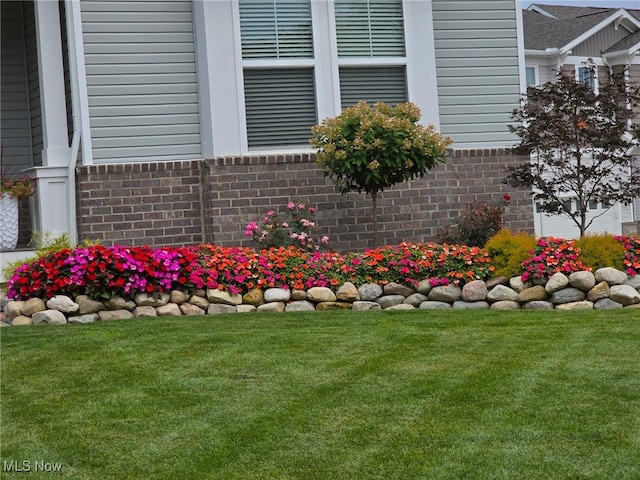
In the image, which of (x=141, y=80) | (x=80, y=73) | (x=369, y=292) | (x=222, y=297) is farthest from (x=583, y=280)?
(x=80, y=73)

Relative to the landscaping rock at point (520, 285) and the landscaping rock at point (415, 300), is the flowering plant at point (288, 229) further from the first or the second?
the landscaping rock at point (520, 285)

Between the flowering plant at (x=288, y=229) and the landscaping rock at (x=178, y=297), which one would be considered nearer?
the landscaping rock at (x=178, y=297)

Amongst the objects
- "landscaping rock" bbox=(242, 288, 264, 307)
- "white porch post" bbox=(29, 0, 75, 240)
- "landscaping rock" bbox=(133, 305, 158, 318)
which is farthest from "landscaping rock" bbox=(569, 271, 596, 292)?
"white porch post" bbox=(29, 0, 75, 240)

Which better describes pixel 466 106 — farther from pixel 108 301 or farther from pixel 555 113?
pixel 108 301

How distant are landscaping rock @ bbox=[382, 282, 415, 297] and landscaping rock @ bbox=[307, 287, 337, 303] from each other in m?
0.53

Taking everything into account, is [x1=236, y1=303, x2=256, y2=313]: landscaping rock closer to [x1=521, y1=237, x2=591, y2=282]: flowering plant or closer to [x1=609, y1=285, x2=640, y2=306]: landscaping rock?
[x1=521, y1=237, x2=591, y2=282]: flowering plant

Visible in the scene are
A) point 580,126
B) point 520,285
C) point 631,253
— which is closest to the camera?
point 520,285

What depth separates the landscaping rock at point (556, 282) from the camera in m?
9.50

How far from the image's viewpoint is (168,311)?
9.23m

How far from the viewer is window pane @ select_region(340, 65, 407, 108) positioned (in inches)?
475

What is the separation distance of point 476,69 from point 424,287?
13.9 ft

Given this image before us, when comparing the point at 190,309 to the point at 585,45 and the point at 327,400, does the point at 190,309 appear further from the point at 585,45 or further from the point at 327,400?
the point at 585,45

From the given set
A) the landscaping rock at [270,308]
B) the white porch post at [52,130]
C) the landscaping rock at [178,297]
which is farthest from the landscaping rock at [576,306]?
the white porch post at [52,130]

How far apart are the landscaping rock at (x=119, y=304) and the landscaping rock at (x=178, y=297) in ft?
1.20
